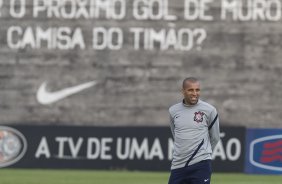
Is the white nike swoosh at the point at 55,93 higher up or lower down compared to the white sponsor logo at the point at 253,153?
higher up

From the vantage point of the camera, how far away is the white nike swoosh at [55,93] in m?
20.8

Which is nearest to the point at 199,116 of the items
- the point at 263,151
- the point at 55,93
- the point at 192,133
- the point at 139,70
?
the point at 192,133

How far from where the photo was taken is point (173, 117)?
26.9 feet

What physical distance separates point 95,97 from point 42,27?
81.1 inches

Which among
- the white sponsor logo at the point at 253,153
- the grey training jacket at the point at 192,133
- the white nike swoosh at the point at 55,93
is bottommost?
the white sponsor logo at the point at 253,153

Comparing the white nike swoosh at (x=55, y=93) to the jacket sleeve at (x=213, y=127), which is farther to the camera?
the white nike swoosh at (x=55, y=93)

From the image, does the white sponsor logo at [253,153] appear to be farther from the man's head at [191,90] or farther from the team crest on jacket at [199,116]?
the man's head at [191,90]

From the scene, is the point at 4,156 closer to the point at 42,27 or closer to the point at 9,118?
the point at 9,118

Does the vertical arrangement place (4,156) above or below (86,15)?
below

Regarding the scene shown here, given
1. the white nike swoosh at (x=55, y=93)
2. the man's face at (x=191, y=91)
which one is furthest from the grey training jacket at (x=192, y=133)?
the white nike swoosh at (x=55, y=93)

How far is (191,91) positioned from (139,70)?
1299 cm

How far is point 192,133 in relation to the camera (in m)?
8.02

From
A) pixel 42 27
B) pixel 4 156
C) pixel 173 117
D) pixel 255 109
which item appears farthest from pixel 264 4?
pixel 173 117

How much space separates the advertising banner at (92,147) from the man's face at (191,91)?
1234cm
